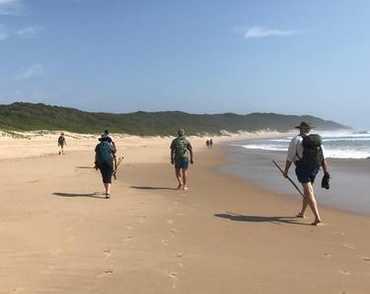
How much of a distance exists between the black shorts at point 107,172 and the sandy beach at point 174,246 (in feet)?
1.75

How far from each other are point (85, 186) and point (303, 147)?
7.77m

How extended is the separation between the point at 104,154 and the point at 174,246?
6.52 m

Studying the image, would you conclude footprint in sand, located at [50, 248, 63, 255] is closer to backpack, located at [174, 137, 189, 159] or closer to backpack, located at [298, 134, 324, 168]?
backpack, located at [298, 134, 324, 168]

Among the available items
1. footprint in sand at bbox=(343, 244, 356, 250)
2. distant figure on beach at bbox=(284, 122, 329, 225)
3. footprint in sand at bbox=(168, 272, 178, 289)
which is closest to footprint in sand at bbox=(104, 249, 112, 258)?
footprint in sand at bbox=(168, 272, 178, 289)

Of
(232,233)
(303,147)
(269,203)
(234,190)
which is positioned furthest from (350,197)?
(232,233)

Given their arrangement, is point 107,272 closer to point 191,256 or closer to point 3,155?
point 191,256

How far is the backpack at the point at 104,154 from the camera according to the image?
46.5 ft

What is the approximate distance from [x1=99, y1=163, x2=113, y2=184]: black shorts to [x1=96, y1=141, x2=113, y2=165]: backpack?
84mm

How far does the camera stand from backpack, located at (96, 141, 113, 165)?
14.2 meters

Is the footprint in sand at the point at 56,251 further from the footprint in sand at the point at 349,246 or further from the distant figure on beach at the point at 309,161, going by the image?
the distant figure on beach at the point at 309,161

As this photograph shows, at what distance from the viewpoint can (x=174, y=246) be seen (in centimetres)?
808

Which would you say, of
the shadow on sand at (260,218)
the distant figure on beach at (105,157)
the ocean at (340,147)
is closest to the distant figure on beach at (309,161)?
the shadow on sand at (260,218)

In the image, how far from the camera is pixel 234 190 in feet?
53.1

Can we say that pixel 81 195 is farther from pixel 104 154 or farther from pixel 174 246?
pixel 174 246
